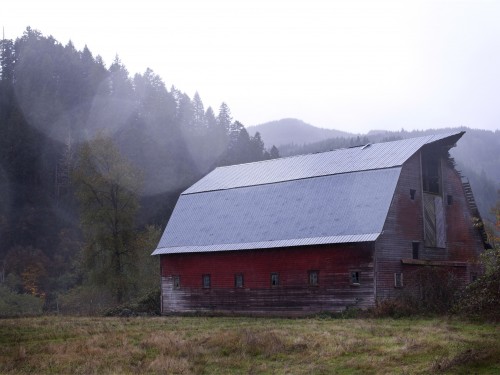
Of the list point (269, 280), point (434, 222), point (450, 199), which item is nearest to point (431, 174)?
point (450, 199)

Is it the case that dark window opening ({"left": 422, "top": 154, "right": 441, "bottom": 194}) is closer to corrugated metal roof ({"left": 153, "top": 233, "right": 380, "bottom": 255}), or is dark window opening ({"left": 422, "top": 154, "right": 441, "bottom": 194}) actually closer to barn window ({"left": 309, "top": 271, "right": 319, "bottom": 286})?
corrugated metal roof ({"left": 153, "top": 233, "right": 380, "bottom": 255})

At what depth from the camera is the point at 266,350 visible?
68.1 feet

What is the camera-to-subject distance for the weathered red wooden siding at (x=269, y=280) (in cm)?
3422

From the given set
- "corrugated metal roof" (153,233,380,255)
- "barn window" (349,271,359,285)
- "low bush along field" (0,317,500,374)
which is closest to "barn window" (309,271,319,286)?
"corrugated metal roof" (153,233,380,255)

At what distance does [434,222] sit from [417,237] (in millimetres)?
1966

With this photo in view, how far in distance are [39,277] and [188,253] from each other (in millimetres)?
39646

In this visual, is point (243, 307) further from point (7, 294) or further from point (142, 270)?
point (7, 294)

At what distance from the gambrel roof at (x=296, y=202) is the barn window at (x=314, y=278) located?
155cm

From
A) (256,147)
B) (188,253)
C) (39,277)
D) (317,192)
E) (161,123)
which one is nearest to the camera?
(317,192)

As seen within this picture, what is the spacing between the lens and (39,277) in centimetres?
7600

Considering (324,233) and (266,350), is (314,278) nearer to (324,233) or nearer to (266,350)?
(324,233)

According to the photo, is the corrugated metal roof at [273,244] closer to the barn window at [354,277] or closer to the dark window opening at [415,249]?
the barn window at [354,277]

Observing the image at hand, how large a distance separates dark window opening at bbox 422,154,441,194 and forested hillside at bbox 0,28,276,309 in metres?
Answer: 40.1

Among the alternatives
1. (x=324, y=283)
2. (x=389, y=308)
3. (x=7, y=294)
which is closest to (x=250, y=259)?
(x=324, y=283)
